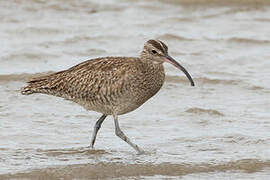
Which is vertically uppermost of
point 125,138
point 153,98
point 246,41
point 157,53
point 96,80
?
point 157,53

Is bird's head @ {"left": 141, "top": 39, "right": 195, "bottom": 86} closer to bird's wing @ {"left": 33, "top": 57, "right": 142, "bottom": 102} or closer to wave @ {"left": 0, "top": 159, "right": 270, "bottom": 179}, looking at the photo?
bird's wing @ {"left": 33, "top": 57, "right": 142, "bottom": 102}

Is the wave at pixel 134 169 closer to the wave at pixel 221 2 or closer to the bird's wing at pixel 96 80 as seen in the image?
the bird's wing at pixel 96 80

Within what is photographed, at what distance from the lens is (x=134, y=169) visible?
33.9 ft

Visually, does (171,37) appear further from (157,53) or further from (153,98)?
(157,53)

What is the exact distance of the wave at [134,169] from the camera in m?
9.98

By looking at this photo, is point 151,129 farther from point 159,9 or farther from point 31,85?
point 159,9

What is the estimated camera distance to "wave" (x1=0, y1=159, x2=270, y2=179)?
9984 mm

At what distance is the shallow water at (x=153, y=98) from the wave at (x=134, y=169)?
1 cm

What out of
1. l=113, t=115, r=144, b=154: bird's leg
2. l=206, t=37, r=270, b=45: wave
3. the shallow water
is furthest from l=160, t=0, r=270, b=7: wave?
l=113, t=115, r=144, b=154: bird's leg

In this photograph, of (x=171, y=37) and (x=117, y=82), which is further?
(x=171, y=37)

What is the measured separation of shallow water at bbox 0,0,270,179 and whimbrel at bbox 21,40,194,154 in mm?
570

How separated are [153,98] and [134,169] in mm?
3536

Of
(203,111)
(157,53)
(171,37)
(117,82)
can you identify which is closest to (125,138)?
(117,82)

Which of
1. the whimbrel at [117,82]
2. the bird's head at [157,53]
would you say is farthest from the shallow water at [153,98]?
the bird's head at [157,53]
